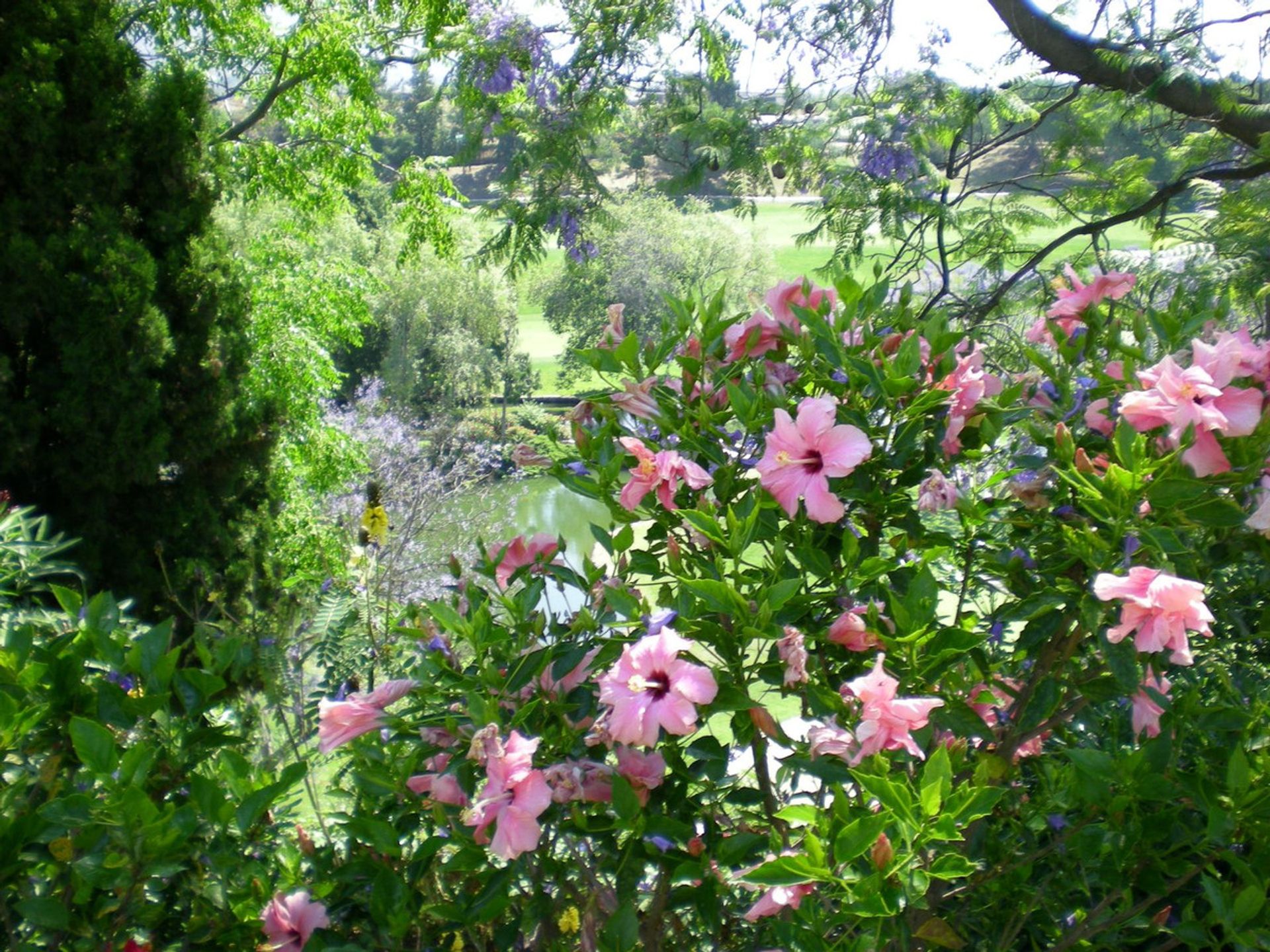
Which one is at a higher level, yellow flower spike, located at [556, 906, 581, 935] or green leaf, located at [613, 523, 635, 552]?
green leaf, located at [613, 523, 635, 552]

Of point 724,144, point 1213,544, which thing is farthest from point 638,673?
point 724,144

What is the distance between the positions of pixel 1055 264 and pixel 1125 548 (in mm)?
3633

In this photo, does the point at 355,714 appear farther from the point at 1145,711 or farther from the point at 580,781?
the point at 1145,711

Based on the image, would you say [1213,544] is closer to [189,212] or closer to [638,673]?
[638,673]

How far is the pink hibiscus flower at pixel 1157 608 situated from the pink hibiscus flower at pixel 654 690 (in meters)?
0.38

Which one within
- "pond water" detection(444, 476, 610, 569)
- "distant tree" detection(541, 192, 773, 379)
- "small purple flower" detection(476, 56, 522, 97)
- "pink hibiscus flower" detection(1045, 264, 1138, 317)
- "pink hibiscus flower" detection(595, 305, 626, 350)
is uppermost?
"small purple flower" detection(476, 56, 522, 97)

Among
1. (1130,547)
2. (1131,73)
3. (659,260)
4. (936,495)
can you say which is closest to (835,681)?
(936,495)

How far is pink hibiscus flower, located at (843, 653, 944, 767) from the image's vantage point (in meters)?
0.94

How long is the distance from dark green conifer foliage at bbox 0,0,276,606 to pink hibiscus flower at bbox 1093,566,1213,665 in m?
4.49

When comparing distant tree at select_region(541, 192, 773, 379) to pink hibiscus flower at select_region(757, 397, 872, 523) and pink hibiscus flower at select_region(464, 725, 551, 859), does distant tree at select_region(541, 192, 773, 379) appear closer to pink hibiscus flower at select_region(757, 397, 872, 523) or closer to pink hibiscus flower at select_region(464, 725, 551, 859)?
pink hibiscus flower at select_region(757, 397, 872, 523)

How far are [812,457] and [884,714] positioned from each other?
29cm

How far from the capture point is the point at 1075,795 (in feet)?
3.56

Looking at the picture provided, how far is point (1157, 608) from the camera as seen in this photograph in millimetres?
909

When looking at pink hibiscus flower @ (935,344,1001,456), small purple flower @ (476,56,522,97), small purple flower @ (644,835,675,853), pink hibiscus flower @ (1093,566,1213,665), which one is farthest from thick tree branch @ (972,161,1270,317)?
small purple flower @ (644,835,675,853)
